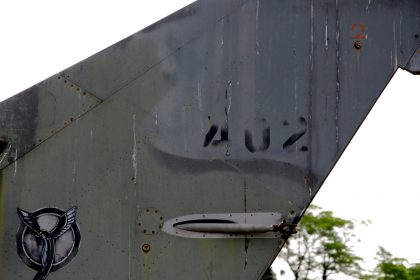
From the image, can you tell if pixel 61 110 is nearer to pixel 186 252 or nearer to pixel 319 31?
pixel 186 252

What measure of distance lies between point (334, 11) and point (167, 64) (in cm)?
134

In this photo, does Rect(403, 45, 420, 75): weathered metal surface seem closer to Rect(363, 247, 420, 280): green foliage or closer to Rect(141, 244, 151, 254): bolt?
Rect(141, 244, 151, 254): bolt

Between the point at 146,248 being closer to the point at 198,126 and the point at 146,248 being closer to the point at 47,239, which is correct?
the point at 47,239

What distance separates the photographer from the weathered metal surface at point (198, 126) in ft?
15.1

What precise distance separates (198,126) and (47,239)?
1.42 meters

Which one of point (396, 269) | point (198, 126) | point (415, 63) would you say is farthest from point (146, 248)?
point (396, 269)

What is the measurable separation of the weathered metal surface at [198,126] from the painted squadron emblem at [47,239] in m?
0.06

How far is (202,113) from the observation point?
482cm

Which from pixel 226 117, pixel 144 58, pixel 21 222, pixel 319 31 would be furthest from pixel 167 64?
pixel 21 222

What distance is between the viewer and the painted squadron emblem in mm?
4758

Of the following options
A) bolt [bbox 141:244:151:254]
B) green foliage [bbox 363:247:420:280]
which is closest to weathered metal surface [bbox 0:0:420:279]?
bolt [bbox 141:244:151:254]

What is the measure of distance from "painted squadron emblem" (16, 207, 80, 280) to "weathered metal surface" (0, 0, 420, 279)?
0.06 metres

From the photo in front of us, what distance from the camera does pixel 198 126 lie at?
4809mm

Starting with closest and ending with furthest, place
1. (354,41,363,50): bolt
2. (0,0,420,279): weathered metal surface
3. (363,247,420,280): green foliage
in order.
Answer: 1. (0,0,420,279): weathered metal surface
2. (354,41,363,50): bolt
3. (363,247,420,280): green foliage
